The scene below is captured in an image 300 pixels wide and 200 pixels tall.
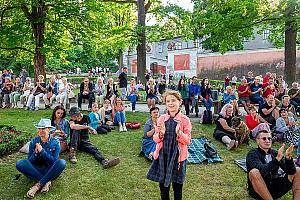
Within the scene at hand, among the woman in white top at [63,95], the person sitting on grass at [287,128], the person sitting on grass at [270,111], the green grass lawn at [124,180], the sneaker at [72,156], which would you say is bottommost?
the green grass lawn at [124,180]

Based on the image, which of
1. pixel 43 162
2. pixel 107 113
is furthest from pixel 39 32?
pixel 43 162

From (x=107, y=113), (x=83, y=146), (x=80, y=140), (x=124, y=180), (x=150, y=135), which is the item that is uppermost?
(x=107, y=113)

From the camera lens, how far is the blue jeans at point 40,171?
5566 mm

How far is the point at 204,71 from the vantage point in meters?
39.2

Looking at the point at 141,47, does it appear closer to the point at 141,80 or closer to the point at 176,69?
the point at 141,80

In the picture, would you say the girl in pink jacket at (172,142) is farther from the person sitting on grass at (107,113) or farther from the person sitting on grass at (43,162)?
the person sitting on grass at (107,113)

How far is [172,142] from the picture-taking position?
4453mm

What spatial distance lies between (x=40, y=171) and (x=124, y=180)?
145cm

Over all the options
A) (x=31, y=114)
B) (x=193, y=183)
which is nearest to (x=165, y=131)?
(x=193, y=183)

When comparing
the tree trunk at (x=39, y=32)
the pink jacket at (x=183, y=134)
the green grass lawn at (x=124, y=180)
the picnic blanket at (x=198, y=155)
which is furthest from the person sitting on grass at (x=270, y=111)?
the tree trunk at (x=39, y=32)

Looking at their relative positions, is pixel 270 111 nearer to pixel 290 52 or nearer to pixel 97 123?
pixel 97 123

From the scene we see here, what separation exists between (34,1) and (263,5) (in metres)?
8.88

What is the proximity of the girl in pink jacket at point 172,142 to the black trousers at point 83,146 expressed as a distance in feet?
9.38

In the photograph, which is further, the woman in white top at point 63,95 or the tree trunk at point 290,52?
the tree trunk at point 290,52
